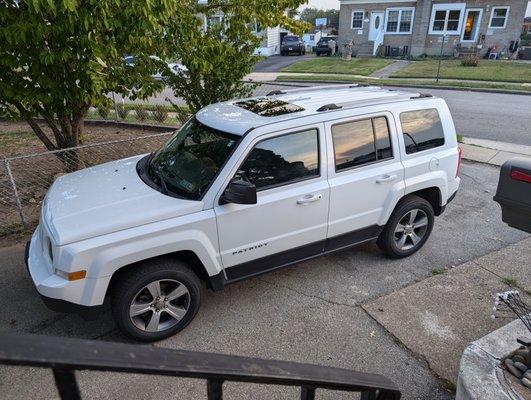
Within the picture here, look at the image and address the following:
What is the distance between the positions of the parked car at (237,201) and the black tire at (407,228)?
0.01m

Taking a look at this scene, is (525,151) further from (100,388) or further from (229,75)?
(100,388)

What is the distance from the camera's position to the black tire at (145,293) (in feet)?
10.7

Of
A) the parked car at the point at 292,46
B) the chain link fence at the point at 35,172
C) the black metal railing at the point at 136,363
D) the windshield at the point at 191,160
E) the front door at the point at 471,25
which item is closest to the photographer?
the black metal railing at the point at 136,363

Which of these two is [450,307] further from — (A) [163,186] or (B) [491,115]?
(B) [491,115]

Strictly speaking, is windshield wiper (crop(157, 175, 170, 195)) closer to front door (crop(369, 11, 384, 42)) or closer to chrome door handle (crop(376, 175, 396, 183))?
→ chrome door handle (crop(376, 175, 396, 183))

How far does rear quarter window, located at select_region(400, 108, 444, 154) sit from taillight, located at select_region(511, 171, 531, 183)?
5.44 ft

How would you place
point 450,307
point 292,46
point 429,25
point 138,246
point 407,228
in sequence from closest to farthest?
point 138,246 < point 450,307 < point 407,228 < point 429,25 < point 292,46

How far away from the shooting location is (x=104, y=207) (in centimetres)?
336

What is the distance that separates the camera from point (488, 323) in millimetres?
3705

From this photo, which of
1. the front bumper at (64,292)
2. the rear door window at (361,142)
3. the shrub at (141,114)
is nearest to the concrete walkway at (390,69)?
the shrub at (141,114)

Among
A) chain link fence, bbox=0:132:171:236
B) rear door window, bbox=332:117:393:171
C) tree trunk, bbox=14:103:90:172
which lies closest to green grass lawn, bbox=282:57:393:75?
chain link fence, bbox=0:132:171:236

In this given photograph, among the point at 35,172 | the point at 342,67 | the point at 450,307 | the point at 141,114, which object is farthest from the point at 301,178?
the point at 342,67

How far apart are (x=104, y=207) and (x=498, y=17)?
3200 centimetres

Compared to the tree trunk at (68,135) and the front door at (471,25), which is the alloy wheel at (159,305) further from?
the front door at (471,25)
